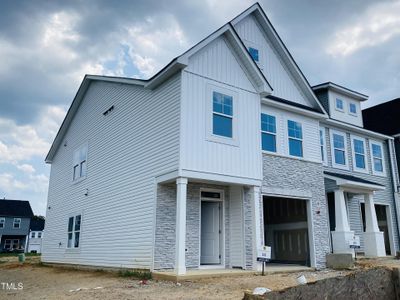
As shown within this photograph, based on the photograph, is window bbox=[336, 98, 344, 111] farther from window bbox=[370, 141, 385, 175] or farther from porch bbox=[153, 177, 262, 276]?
porch bbox=[153, 177, 262, 276]

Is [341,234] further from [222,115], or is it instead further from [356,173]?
[222,115]

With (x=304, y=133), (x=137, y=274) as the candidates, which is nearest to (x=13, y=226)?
(x=137, y=274)

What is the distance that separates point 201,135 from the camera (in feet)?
36.6

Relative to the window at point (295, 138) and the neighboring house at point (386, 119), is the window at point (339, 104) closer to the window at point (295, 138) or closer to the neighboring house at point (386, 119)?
the neighboring house at point (386, 119)

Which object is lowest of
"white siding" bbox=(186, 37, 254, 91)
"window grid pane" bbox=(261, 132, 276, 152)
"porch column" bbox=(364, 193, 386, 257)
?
"porch column" bbox=(364, 193, 386, 257)

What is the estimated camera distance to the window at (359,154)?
18.9m

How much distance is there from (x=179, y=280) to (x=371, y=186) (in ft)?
35.6

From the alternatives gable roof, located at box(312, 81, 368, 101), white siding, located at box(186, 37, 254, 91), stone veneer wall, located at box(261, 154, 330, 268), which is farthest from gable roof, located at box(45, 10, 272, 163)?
gable roof, located at box(312, 81, 368, 101)

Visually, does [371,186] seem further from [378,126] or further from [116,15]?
[116,15]

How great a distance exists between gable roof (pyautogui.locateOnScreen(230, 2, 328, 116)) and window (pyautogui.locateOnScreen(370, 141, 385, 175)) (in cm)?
609

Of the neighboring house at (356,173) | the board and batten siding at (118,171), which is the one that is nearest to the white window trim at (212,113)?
the board and batten siding at (118,171)

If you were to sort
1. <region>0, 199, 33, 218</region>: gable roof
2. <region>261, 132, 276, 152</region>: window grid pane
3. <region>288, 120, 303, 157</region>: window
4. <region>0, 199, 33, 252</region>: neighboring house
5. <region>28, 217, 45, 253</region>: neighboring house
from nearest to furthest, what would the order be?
1. <region>261, 132, 276, 152</region>: window grid pane
2. <region>288, 120, 303, 157</region>: window
3. <region>0, 199, 33, 252</region>: neighboring house
4. <region>0, 199, 33, 218</region>: gable roof
5. <region>28, 217, 45, 253</region>: neighboring house

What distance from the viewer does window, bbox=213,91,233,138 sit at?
11.7 meters

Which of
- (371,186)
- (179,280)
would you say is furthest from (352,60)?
(179,280)
